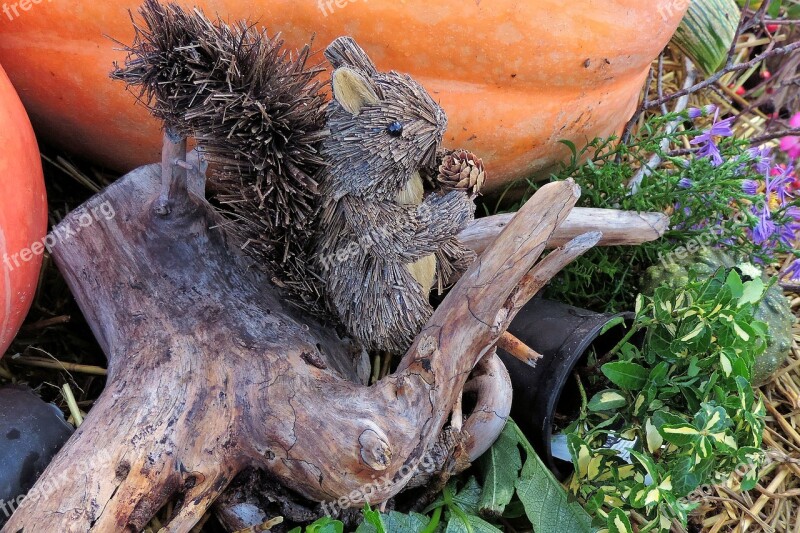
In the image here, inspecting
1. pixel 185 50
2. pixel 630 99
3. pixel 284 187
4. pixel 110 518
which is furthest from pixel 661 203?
pixel 110 518

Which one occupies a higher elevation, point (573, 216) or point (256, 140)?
point (256, 140)

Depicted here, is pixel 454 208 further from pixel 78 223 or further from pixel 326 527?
pixel 78 223

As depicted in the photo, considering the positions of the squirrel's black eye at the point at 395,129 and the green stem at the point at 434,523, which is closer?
the squirrel's black eye at the point at 395,129

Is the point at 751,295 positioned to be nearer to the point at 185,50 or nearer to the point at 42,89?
the point at 185,50

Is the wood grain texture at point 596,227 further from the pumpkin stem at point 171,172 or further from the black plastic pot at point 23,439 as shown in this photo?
the black plastic pot at point 23,439

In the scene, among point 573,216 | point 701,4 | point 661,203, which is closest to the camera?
point 573,216

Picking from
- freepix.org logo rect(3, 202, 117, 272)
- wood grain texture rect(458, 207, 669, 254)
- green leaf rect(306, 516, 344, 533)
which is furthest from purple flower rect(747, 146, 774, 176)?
freepix.org logo rect(3, 202, 117, 272)

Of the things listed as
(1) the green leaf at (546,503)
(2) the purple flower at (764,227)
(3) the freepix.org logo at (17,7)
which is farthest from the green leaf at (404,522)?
(3) the freepix.org logo at (17,7)
